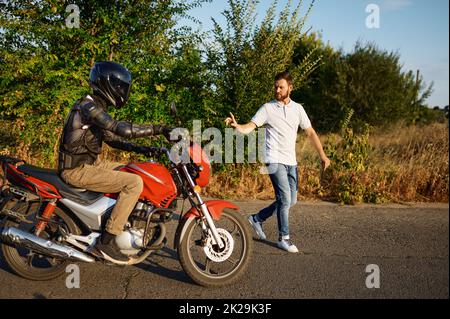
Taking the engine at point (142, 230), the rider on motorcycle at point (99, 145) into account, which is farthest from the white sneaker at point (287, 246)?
the rider on motorcycle at point (99, 145)

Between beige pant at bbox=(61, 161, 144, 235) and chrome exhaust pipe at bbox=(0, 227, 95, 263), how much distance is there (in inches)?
14.4

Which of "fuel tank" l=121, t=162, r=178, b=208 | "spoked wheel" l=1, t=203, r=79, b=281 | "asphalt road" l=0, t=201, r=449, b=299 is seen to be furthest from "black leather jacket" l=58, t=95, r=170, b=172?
"asphalt road" l=0, t=201, r=449, b=299

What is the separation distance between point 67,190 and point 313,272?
248 cm

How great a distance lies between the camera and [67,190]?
12.5ft

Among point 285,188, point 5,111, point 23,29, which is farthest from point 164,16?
point 285,188

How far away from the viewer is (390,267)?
4.31 m

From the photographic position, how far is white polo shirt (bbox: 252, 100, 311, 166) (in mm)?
4875

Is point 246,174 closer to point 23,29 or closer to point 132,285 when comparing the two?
point 132,285

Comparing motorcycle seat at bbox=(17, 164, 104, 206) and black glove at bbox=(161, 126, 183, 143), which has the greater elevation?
black glove at bbox=(161, 126, 183, 143)

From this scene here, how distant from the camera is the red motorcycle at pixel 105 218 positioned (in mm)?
3748

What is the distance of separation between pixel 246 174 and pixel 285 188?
288cm

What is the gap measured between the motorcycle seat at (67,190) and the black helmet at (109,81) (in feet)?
2.80

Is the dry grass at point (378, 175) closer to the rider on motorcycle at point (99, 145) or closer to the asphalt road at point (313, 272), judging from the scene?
the asphalt road at point (313, 272)

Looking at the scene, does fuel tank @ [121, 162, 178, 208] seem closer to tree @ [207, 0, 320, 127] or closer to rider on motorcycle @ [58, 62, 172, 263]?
rider on motorcycle @ [58, 62, 172, 263]
